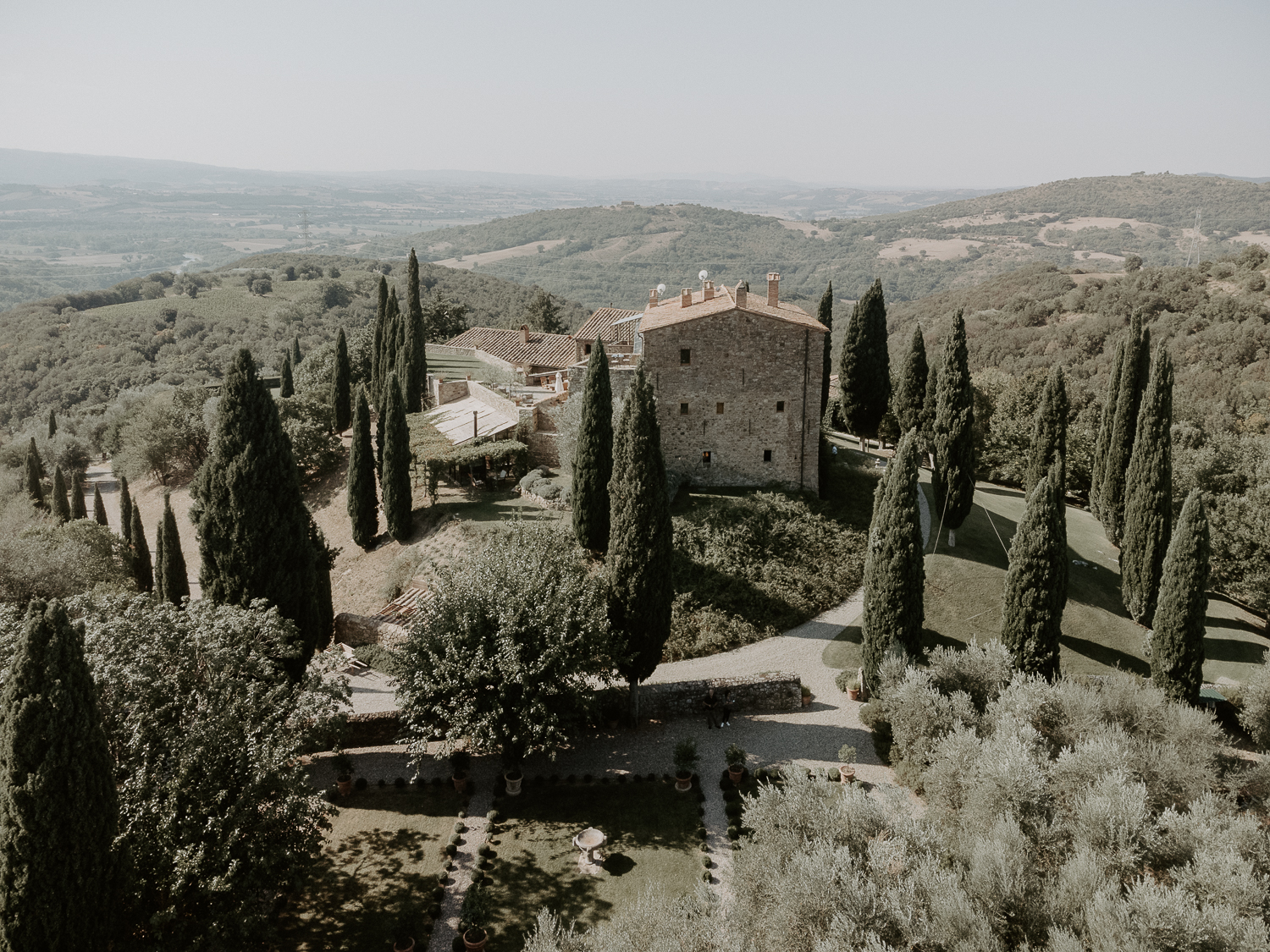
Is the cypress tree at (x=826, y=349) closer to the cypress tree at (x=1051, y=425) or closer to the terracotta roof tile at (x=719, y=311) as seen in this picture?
the terracotta roof tile at (x=719, y=311)

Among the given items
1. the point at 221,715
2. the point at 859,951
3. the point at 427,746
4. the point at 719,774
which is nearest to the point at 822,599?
the point at 719,774

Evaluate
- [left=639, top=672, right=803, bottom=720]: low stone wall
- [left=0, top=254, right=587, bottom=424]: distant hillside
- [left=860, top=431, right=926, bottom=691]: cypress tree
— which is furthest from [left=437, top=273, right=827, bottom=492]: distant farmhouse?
[left=0, top=254, right=587, bottom=424]: distant hillside

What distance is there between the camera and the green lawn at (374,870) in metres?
13.4

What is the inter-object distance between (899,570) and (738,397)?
1245 cm

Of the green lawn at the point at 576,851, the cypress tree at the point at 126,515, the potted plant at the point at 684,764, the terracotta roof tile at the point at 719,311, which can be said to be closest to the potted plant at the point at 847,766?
the potted plant at the point at 684,764

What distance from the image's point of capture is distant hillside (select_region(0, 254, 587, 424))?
8025 cm

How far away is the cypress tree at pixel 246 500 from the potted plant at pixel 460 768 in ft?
17.7

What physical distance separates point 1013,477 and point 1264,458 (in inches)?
434

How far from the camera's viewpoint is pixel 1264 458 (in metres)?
32.5

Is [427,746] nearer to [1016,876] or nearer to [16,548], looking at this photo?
[1016,876]

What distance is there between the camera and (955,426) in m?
28.0

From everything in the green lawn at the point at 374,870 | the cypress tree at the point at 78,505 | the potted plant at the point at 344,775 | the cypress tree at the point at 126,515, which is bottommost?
the cypress tree at the point at 78,505

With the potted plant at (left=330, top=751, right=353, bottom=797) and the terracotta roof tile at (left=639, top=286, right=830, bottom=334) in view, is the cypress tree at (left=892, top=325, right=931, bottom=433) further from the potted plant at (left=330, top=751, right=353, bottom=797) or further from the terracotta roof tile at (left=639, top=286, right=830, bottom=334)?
the potted plant at (left=330, top=751, right=353, bottom=797)

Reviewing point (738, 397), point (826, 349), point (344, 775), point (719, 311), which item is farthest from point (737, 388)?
point (344, 775)
